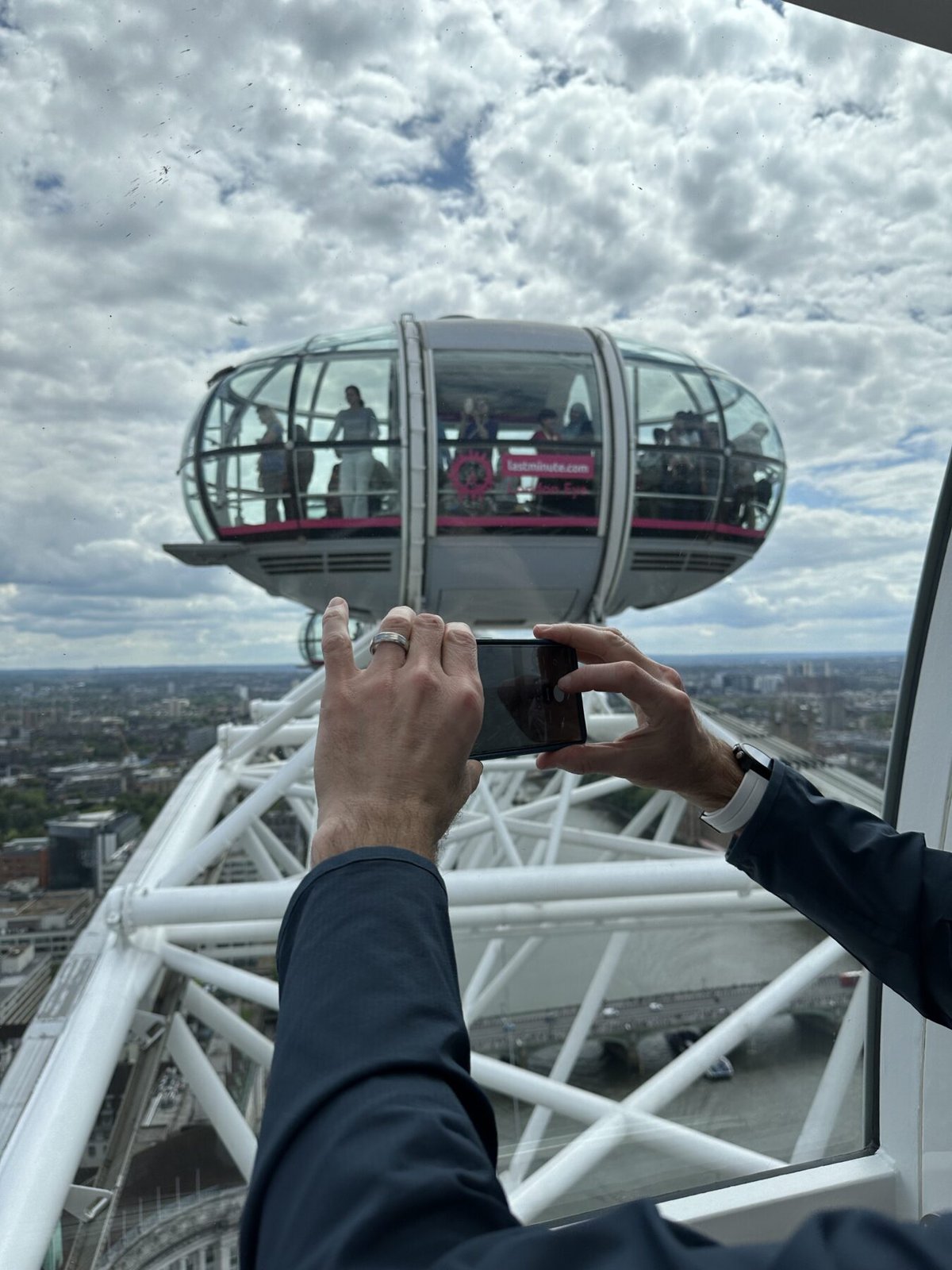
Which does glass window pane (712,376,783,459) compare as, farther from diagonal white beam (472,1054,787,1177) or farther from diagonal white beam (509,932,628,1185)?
diagonal white beam (509,932,628,1185)

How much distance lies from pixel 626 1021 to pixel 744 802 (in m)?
3.50

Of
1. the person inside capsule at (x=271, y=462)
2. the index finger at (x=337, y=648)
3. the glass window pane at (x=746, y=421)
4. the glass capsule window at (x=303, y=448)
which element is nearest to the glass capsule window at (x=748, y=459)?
the glass window pane at (x=746, y=421)

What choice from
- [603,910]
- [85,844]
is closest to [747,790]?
[85,844]

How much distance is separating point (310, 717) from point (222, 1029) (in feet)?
4.02

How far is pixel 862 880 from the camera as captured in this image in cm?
82

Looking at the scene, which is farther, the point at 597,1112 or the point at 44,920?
the point at 597,1112

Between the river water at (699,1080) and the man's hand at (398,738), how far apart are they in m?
0.25

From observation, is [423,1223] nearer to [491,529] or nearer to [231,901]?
[231,901]

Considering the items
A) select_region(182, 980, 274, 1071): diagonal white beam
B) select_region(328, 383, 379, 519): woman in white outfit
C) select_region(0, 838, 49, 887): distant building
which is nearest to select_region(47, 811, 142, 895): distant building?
select_region(0, 838, 49, 887): distant building

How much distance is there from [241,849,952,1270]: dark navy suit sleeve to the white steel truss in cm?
136

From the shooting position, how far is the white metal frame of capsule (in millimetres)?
1671

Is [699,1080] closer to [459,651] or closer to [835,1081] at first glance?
[835,1081]

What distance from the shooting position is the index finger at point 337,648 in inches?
23.0

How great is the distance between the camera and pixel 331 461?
2072mm
